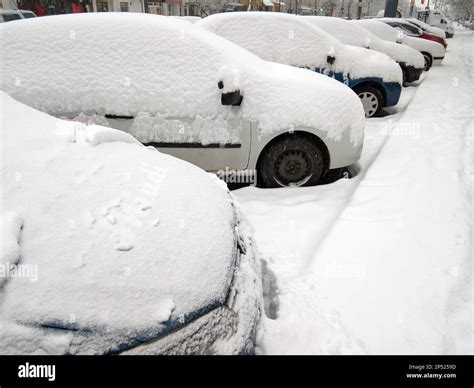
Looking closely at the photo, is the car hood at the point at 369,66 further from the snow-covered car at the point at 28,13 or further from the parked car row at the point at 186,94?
the snow-covered car at the point at 28,13

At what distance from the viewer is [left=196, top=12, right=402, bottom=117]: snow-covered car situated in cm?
543

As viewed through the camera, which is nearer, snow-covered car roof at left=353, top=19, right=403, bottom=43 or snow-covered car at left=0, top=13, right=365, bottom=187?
snow-covered car at left=0, top=13, right=365, bottom=187

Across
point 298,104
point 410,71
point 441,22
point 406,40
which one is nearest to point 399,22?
point 406,40

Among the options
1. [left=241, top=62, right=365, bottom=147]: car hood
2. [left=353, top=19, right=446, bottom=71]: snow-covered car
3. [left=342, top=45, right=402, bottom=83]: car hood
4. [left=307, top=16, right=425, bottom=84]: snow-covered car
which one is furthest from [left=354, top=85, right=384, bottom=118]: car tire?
[left=353, top=19, right=446, bottom=71]: snow-covered car

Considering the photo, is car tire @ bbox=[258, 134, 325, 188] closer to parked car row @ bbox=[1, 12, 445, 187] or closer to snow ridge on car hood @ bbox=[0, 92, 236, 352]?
parked car row @ bbox=[1, 12, 445, 187]

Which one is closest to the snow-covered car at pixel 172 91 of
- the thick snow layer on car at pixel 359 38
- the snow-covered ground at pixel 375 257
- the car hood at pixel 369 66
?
the snow-covered ground at pixel 375 257

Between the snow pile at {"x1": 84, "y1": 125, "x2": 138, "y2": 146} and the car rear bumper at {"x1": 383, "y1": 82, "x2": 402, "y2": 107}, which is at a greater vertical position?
the snow pile at {"x1": 84, "y1": 125, "x2": 138, "y2": 146}

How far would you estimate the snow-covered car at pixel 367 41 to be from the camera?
732 centimetres

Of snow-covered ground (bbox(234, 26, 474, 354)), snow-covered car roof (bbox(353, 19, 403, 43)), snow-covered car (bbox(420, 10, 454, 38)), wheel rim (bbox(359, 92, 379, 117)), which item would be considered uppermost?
snow-covered car (bbox(420, 10, 454, 38))

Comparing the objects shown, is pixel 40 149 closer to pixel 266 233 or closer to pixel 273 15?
pixel 266 233

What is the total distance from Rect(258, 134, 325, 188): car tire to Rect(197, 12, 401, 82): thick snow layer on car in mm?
2492

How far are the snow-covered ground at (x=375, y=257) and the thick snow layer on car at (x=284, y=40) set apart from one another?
6.31ft
